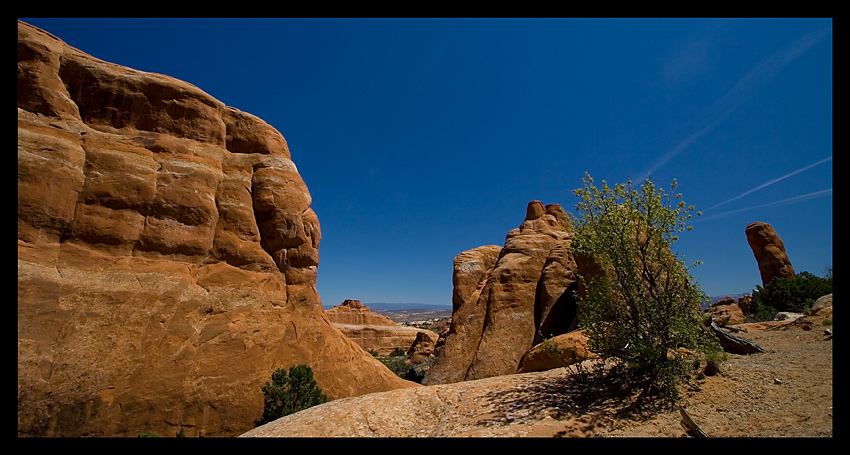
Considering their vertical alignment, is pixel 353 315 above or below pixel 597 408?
below

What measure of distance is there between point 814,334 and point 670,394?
9.28m

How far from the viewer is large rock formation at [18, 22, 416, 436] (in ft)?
35.5

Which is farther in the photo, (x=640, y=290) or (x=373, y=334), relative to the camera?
(x=373, y=334)

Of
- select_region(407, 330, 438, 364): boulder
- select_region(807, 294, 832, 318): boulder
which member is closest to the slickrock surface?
select_region(807, 294, 832, 318): boulder

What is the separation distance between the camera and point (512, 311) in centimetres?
2319

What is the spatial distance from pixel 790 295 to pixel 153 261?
44.0m

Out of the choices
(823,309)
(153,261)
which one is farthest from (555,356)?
(153,261)

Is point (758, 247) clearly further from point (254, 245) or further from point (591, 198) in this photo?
point (254, 245)

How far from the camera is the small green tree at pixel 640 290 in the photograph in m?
7.92

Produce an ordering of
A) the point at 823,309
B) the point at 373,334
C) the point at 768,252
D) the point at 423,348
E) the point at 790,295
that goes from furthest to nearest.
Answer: the point at 373,334, the point at 423,348, the point at 768,252, the point at 790,295, the point at 823,309

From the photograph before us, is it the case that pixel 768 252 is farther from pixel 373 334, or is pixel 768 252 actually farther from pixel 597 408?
pixel 373 334

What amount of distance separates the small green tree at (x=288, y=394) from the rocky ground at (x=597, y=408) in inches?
126

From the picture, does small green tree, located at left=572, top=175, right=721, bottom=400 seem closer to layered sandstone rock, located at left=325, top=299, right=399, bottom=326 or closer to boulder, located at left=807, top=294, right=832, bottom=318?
boulder, located at left=807, top=294, right=832, bottom=318
